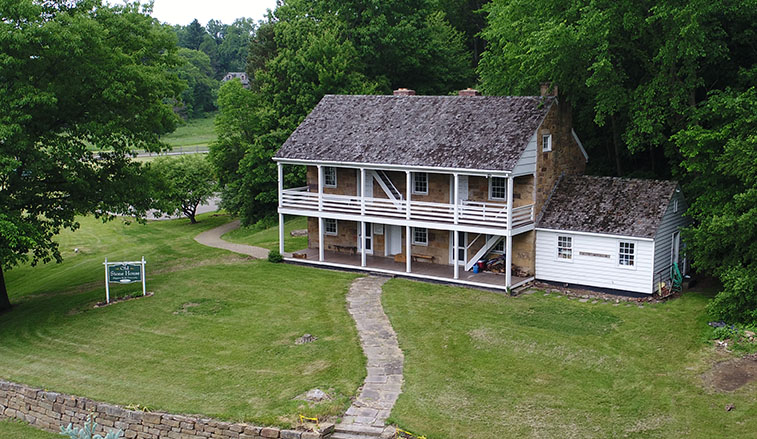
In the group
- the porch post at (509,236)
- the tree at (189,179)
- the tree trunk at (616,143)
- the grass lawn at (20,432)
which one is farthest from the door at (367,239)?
the tree at (189,179)

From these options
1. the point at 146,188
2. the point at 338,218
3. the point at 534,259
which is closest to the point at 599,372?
the point at 534,259

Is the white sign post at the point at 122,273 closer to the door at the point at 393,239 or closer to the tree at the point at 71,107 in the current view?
the tree at the point at 71,107

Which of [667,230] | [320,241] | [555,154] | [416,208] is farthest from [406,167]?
[667,230]

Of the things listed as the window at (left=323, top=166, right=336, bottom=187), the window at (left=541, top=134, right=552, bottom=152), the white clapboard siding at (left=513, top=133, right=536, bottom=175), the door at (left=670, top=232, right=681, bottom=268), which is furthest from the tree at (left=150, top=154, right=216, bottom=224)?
the door at (left=670, top=232, right=681, bottom=268)

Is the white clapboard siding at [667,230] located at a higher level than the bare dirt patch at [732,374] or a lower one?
higher

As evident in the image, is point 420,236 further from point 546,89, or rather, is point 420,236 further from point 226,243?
point 226,243

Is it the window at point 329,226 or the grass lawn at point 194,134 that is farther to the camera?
the grass lawn at point 194,134

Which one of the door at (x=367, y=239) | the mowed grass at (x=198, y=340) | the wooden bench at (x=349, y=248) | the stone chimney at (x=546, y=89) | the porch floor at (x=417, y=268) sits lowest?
the mowed grass at (x=198, y=340)
